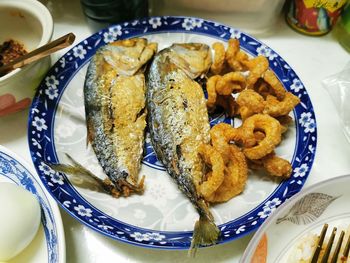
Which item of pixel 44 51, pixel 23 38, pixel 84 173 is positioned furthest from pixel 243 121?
pixel 23 38

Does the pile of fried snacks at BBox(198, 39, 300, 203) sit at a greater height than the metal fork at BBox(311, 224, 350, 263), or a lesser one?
greater

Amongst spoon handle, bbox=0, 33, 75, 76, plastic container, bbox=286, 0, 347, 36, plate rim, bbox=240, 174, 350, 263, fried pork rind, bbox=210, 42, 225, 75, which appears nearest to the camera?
plate rim, bbox=240, 174, 350, 263

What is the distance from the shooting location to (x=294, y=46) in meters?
1.24

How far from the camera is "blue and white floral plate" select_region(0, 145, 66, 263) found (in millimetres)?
781

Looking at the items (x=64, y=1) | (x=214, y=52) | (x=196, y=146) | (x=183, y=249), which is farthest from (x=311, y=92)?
(x=64, y=1)

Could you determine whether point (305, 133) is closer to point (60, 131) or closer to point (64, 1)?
point (60, 131)

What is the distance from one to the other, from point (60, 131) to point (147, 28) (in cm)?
39

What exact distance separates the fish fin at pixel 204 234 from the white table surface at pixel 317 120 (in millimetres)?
85

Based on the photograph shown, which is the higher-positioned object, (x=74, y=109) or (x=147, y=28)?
(x=147, y=28)

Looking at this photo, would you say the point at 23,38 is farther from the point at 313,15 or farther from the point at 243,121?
the point at 313,15

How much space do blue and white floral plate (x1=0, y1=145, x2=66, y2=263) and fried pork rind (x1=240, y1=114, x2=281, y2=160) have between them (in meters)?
0.42

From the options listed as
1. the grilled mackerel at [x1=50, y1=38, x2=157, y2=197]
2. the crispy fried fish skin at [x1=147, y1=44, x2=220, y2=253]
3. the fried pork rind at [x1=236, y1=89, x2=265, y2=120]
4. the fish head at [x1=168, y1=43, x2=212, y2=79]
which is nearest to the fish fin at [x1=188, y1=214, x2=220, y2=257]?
the crispy fried fish skin at [x1=147, y1=44, x2=220, y2=253]

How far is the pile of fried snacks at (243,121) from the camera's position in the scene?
2.91 feet

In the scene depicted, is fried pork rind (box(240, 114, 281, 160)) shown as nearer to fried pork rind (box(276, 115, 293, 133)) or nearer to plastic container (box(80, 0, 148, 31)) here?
fried pork rind (box(276, 115, 293, 133))
